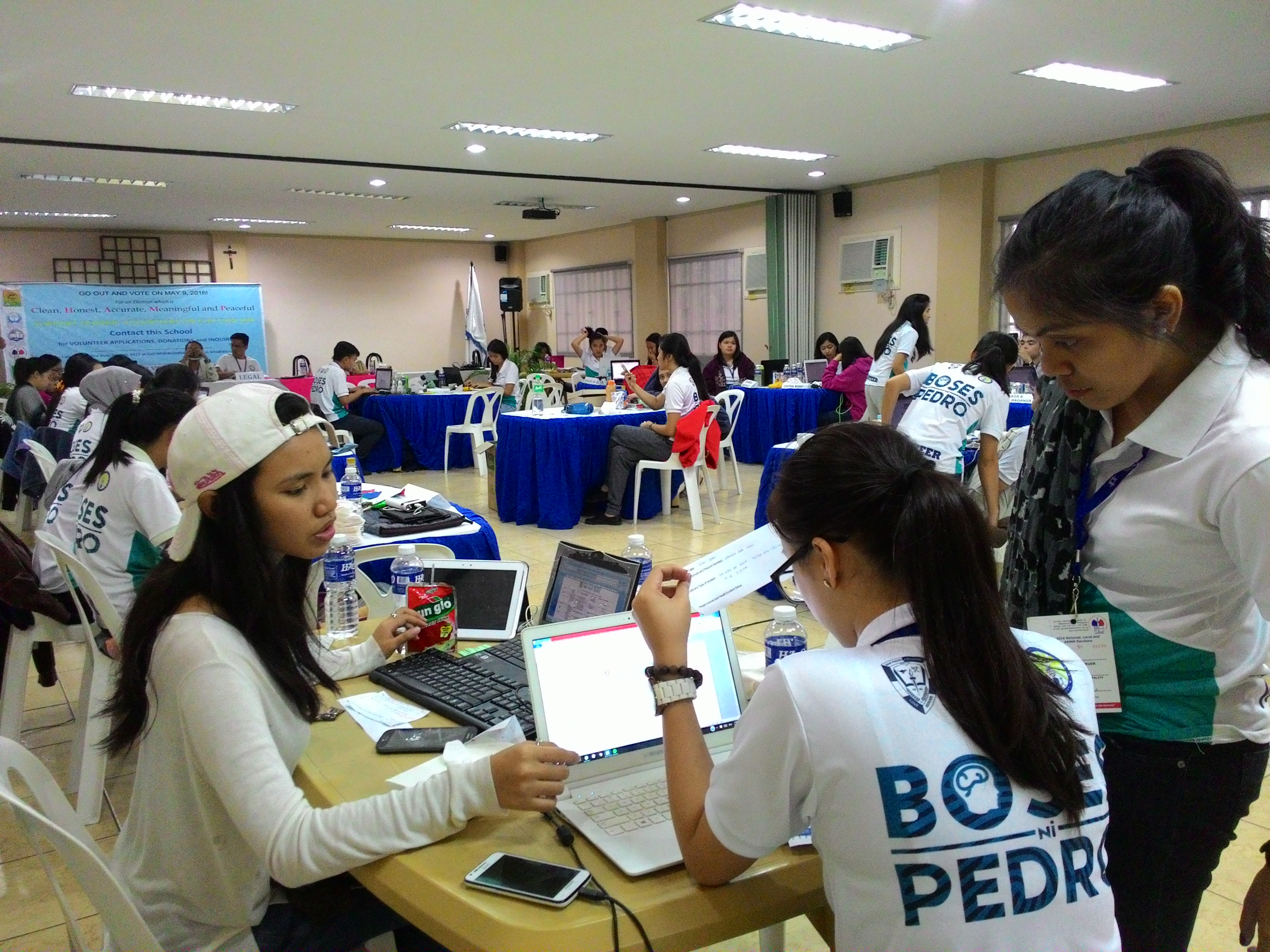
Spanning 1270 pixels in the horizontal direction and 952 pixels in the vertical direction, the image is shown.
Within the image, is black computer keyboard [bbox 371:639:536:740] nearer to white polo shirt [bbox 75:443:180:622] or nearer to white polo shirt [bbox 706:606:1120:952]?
white polo shirt [bbox 706:606:1120:952]

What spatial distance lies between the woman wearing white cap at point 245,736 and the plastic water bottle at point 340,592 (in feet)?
2.32

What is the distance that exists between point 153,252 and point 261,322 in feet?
6.00

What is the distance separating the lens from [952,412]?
385 centimetres

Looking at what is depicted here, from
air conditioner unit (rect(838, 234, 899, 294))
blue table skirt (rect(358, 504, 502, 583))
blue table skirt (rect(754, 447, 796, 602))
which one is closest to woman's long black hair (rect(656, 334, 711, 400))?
blue table skirt (rect(754, 447, 796, 602))

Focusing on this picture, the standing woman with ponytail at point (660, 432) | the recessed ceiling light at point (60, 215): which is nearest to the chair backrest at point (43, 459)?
the standing woman with ponytail at point (660, 432)

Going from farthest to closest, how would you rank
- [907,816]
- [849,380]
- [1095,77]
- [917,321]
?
[849,380], [917,321], [1095,77], [907,816]

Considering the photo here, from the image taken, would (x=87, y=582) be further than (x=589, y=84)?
No

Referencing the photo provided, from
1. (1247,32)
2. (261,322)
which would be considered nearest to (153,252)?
(261,322)

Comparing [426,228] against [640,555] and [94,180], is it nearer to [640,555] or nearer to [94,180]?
[94,180]

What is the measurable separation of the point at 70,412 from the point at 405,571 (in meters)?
4.97

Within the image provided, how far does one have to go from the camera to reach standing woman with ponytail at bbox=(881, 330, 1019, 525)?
385 centimetres

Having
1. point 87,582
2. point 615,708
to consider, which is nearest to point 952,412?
point 615,708

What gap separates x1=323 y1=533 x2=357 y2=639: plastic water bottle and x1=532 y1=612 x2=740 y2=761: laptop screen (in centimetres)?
91

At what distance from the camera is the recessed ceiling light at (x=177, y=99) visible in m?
5.73
